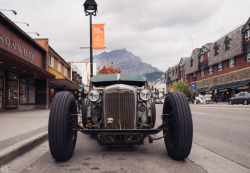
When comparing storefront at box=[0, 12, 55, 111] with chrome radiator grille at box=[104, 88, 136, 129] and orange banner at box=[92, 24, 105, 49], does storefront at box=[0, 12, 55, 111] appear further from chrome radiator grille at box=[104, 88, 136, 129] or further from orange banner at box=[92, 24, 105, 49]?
chrome radiator grille at box=[104, 88, 136, 129]

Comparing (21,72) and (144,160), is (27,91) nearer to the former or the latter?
(21,72)

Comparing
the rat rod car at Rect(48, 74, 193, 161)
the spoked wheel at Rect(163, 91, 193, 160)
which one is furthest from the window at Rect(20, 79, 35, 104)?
the spoked wheel at Rect(163, 91, 193, 160)

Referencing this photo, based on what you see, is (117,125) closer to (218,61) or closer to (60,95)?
(60,95)

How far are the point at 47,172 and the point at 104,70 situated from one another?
41.0 m

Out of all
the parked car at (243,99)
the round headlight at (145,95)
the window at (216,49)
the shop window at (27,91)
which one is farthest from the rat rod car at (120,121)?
the window at (216,49)

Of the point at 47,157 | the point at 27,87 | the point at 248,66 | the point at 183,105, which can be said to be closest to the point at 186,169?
the point at 183,105

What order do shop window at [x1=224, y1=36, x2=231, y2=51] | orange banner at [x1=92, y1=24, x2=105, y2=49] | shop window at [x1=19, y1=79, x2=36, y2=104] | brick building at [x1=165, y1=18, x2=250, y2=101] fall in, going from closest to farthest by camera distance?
1. orange banner at [x1=92, y1=24, x2=105, y2=49]
2. shop window at [x1=19, y1=79, x2=36, y2=104]
3. brick building at [x1=165, y1=18, x2=250, y2=101]
4. shop window at [x1=224, y1=36, x2=231, y2=51]

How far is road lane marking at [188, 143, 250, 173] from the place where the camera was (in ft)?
10.2

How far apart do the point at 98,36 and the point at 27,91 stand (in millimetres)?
11357

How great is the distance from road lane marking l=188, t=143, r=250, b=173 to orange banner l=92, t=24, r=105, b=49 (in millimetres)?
9542

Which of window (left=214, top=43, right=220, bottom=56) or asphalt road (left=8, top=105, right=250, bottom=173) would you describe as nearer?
asphalt road (left=8, top=105, right=250, bottom=173)

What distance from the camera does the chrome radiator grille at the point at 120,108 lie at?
3.98m

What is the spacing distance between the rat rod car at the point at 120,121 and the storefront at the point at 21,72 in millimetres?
9823

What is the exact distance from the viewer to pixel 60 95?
390cm
